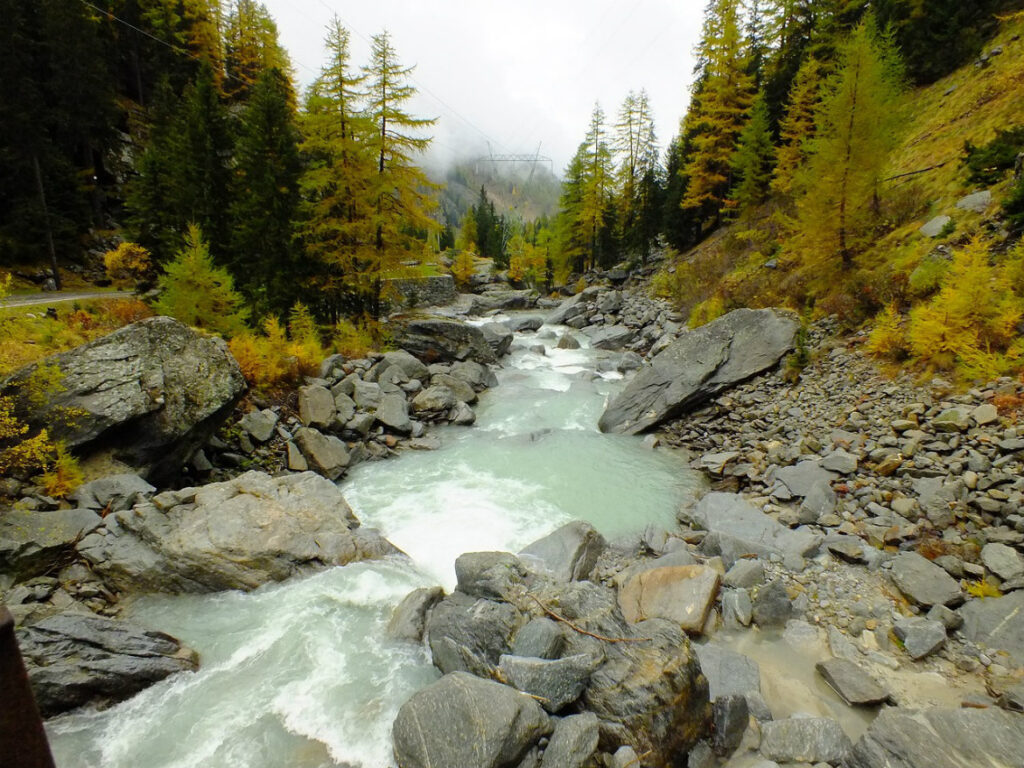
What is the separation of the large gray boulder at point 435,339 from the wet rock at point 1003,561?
56.3 ft

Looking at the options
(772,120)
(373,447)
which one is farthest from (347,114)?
(772,120)

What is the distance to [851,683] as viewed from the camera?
208 inches

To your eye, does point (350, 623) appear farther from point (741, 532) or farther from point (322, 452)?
point (741, 532)

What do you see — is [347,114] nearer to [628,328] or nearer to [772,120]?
[628,328]

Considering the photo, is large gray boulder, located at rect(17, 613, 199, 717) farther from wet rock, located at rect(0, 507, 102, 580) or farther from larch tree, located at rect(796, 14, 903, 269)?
larch tree, located at rect(796, 14, 903, 269)

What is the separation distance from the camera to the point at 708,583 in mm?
6598

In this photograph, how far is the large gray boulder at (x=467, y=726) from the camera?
158 inches

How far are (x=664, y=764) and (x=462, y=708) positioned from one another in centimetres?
200

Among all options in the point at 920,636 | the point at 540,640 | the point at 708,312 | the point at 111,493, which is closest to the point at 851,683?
the point at 920,636

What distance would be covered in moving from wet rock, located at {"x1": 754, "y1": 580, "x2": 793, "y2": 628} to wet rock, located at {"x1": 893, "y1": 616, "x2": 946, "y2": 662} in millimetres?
1205

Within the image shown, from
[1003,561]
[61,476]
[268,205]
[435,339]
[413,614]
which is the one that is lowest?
[413,614]

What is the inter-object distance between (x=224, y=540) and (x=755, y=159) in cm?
2939

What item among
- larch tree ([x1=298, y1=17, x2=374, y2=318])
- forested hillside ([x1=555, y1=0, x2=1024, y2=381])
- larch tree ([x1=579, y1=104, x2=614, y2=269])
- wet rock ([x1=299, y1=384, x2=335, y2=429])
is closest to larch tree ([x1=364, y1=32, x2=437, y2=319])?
larch tree ([x1=298, y1=17, x2=374, y2=318])

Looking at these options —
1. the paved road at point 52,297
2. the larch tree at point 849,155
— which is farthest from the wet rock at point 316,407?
→ the larch tree at point 849,155
